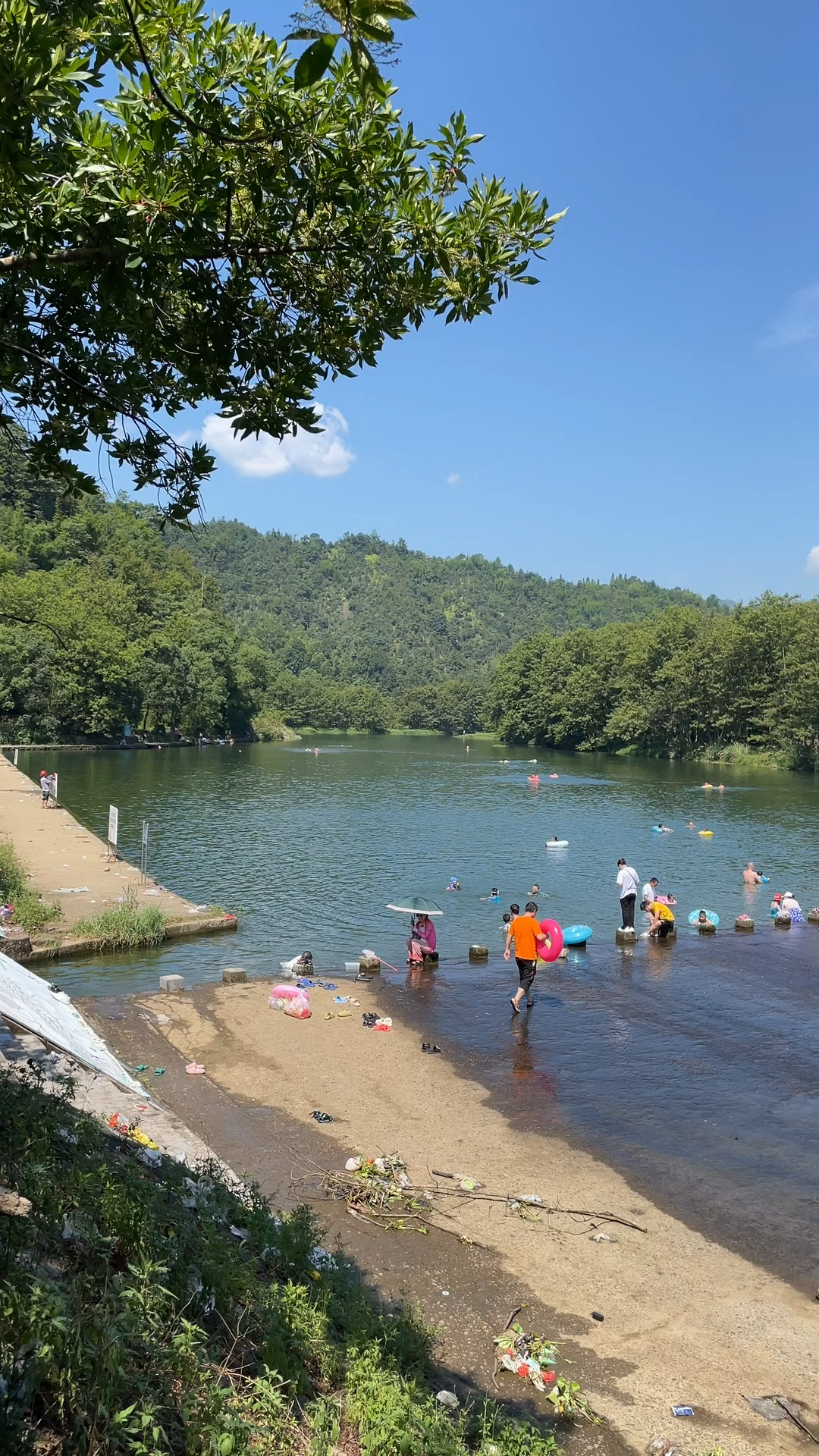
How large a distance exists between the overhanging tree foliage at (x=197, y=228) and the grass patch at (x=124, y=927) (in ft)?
42.9

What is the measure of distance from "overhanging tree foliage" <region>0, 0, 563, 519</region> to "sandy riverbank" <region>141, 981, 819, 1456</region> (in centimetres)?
660

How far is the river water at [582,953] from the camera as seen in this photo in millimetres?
10414

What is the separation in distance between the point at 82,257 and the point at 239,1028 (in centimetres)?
1133

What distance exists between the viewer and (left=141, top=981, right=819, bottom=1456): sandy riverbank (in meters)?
6.29

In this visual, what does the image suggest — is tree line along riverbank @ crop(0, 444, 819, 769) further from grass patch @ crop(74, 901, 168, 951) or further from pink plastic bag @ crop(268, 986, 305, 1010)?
pink plastic bag @ crop(268, 986, 305, 1010)

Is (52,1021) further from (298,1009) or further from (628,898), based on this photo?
(628,898)

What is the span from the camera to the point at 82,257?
439 cm

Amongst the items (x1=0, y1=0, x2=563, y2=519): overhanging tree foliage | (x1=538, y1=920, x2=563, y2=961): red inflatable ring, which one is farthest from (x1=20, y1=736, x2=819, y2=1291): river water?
(x1=0, y1=0, x2=563, y2=519): overhanging tree foliage

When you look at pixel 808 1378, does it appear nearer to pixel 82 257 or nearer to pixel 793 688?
pixel 82 257

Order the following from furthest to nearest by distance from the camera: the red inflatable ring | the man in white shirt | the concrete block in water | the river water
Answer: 1. the man in white shirt
2. the red inflatable ring
3. the concrete block in water
4. the river water

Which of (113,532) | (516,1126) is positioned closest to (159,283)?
(516,1126)

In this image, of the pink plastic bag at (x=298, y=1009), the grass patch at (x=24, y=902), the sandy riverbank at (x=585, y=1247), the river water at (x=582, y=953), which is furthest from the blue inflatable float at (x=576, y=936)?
the grass patch at (x=24, y=902)

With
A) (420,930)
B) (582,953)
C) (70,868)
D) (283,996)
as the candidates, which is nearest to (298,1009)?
(283,996)

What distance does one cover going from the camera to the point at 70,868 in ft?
74.7
